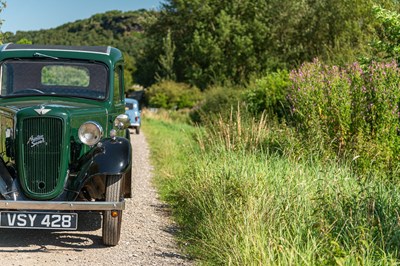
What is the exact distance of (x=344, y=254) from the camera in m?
4.92

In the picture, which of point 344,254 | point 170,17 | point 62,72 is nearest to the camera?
point 344,254

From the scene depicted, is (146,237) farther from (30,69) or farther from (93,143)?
(30,69)

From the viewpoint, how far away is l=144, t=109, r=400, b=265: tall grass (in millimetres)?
5289

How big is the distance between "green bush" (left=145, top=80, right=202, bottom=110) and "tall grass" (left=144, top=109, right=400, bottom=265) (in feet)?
114

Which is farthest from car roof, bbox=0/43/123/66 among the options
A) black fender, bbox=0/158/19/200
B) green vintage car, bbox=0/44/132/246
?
black fender, bbox=0/158/19/200

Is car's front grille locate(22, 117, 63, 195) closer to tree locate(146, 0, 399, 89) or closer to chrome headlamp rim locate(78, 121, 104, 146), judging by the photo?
chrome headlamp rim locate(78, 121, 104, 146)

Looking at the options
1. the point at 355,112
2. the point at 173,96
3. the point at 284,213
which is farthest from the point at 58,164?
the point at 173,96

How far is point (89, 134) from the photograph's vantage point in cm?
725

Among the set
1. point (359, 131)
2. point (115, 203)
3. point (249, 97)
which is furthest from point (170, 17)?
point (115, 203)

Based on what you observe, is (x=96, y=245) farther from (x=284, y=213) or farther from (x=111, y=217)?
(x=284, y=213)

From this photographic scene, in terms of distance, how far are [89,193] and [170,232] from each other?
1232mm

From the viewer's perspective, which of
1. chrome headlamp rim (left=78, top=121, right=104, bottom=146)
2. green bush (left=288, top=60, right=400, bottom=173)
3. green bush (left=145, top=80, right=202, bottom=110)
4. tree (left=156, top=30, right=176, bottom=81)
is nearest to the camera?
chrome headlamp rim (left=78, top=121, right=104, bottom=146)

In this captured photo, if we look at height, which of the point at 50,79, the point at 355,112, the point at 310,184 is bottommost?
the point at 310,184

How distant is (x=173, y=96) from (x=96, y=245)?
124 ft
